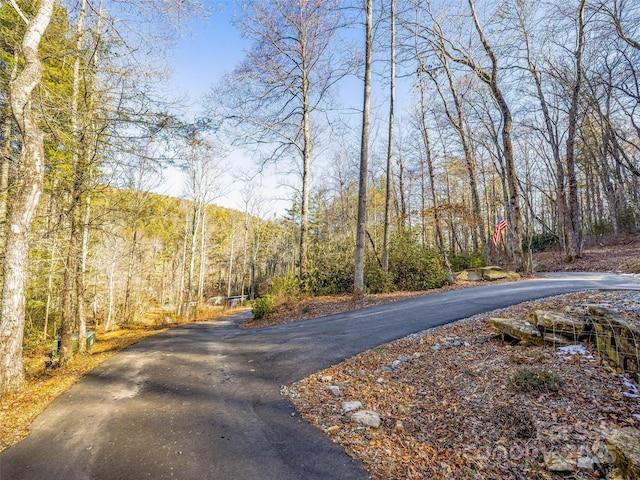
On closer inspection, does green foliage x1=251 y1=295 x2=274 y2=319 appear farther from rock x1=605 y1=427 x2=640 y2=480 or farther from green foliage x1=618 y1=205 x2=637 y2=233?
green foliage x1=618 y1=205 x2=637 y2=233

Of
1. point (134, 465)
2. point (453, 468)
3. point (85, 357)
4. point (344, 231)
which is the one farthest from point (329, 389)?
point (344, 231)

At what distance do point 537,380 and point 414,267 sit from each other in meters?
9.63

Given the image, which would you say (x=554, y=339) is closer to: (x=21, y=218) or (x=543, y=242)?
(x=21, y=218)

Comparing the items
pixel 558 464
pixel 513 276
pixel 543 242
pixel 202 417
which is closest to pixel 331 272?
pixel 513 276

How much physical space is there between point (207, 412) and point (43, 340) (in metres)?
10.3

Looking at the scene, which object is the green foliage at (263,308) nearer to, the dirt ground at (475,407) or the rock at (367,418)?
the dirt ground at (475,407)

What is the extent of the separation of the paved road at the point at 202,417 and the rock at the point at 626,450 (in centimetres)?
183

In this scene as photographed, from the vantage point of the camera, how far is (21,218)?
486cm

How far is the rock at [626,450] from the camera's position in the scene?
1.97 m

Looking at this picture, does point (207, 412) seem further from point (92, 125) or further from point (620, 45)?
point (620, 45)

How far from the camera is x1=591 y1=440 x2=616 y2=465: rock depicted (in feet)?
7.16

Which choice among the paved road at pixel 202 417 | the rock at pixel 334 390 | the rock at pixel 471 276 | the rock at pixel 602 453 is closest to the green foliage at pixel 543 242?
the rock at pixel 471 276

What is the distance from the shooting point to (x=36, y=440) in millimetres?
3332

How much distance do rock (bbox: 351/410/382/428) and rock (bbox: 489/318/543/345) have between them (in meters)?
2.65
